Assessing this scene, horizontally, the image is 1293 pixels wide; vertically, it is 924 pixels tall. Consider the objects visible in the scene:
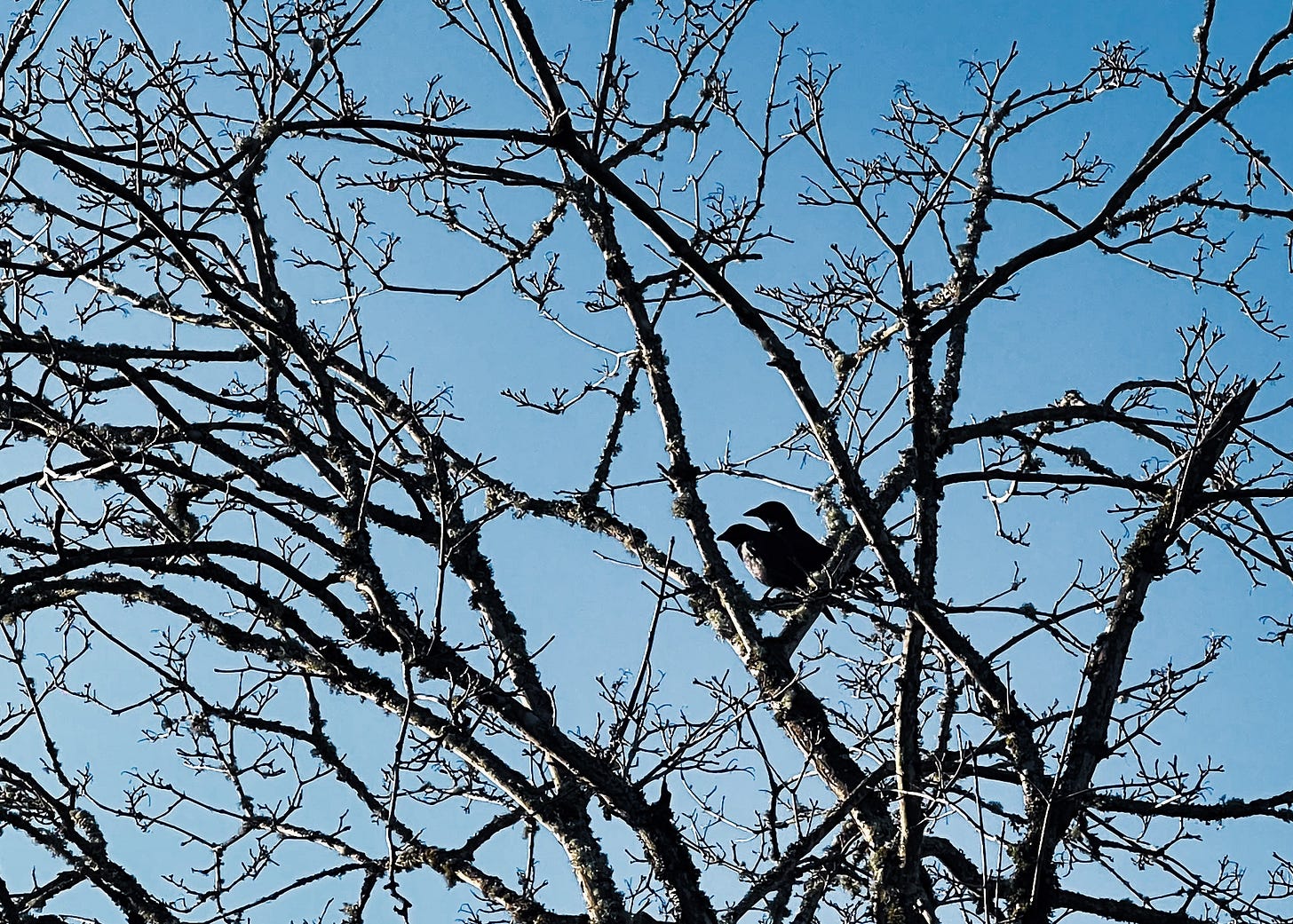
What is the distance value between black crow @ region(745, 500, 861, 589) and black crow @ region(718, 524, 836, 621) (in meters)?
0.02

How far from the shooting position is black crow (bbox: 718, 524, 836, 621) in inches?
249

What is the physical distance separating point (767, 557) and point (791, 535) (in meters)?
0.24

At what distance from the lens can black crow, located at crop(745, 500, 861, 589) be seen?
6.19 meters

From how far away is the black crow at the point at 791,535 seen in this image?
6191mm

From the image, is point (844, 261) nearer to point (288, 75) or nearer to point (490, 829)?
point (288, 75)

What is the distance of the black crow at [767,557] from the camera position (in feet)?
20.7

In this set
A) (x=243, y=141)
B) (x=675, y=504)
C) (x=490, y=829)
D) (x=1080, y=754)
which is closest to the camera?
(x=1080, y=754)

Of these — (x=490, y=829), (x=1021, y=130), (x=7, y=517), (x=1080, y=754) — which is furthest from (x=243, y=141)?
(x=1080, y=754)

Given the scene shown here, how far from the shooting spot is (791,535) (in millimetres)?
6594

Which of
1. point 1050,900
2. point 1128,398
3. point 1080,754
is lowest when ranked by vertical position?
point 1050,900

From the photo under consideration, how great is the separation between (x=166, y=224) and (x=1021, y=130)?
3.25 metres

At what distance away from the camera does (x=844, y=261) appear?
4.21 metres

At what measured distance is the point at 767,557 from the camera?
6426 millimetres

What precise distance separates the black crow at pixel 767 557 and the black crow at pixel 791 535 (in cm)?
2
